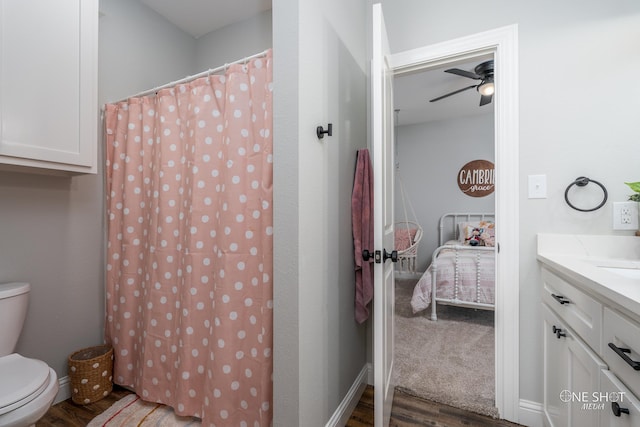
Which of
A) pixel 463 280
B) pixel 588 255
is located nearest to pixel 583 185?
pixel 588 255

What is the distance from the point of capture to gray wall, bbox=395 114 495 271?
4.67 m

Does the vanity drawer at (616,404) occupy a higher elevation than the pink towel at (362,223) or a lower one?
lower

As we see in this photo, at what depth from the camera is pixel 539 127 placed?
153cm

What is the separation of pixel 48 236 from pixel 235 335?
1372mm

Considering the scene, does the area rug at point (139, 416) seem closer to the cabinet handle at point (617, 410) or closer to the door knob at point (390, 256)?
the door knob at point (390, 256)

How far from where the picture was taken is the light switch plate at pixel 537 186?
59.7 inches

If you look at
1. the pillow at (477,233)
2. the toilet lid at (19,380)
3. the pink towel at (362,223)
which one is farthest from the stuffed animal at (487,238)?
the toilet lid at (19,380)

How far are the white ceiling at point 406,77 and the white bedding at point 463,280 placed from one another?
181 centimetres

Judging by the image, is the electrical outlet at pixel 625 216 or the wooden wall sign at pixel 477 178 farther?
the wooden wall sign at pixel 477 178

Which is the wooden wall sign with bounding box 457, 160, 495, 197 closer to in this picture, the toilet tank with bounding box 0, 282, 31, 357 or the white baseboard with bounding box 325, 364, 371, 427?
the white baseboard with bounding box 325, 364, 371, 427

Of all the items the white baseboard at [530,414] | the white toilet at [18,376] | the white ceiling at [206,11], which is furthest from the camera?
the white ceiling at [206,11]

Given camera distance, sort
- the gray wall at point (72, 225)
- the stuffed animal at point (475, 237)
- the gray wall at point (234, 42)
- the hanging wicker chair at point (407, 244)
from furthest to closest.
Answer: the hanging wicker chair at point (407, 244) → the stuffed animal at point (475, 237) → the gray wall at point (234, 42) → the gray wall at point (72, 225)

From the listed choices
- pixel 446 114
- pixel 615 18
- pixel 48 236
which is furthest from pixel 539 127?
pixel 446 114

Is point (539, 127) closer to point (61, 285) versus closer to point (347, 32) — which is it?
point (347, 32)
